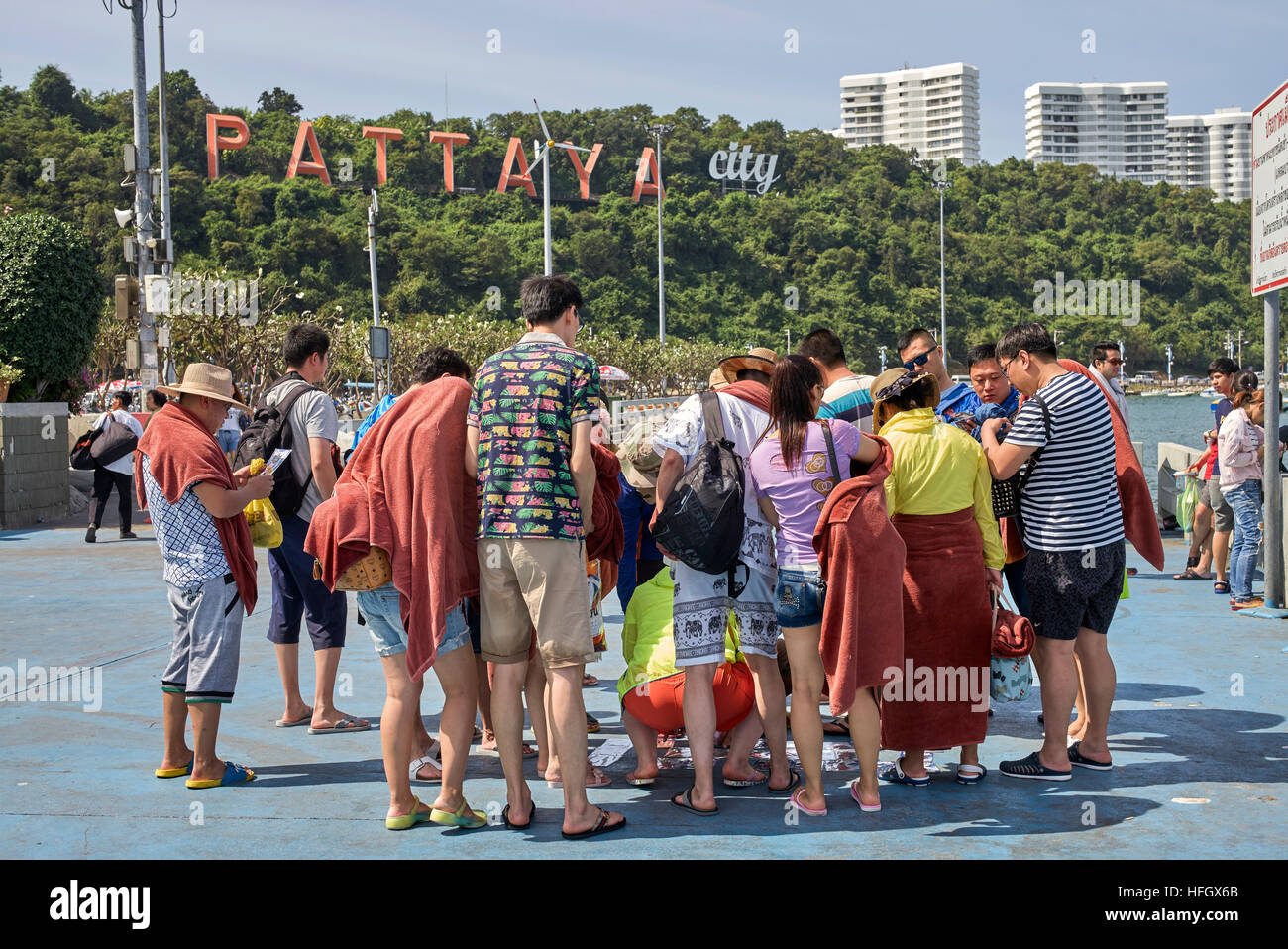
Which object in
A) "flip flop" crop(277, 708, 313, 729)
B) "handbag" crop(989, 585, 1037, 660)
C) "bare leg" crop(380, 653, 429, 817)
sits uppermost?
"handbag" crop(989, 585, 1037, 660)

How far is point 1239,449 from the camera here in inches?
336

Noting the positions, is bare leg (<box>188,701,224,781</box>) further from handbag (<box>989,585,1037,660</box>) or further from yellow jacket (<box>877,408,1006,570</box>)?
handbag (<box>989,585,1037,660</box>)

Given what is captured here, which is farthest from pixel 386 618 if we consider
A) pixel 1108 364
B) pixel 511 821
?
pixel 1108 364

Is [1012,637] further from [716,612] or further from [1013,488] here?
[716,612]

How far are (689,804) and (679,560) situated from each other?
91 cm

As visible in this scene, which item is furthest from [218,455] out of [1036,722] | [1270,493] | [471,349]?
[471,349]

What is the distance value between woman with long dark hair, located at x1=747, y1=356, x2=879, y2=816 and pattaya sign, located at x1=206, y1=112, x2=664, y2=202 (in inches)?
2855

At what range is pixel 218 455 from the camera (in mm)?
4934

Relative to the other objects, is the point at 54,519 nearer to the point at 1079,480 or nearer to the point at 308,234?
the point at 1079,480

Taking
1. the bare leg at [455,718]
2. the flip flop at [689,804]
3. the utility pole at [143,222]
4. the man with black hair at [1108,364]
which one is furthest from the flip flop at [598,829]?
the utility pole at [143,222]

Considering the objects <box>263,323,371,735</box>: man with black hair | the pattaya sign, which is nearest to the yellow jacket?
<box>263,323,371,735</box>: man with black hair

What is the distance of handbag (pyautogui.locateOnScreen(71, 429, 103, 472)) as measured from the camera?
13016 millimetres

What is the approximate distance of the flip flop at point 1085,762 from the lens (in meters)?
4.98

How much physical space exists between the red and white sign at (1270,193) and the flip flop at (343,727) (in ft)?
22.1
